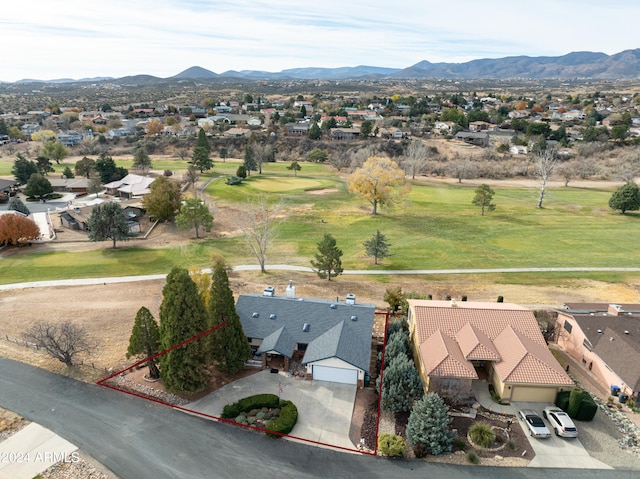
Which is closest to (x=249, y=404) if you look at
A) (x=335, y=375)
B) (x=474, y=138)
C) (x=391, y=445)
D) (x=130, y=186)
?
(x=335, y=375)

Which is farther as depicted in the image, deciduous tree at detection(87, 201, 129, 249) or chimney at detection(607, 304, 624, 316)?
deciduous tree at detection(87, 201, 129, 249)

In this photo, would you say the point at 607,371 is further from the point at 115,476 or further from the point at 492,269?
the point at 115,476

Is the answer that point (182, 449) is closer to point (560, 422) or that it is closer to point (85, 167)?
point (560, 422)

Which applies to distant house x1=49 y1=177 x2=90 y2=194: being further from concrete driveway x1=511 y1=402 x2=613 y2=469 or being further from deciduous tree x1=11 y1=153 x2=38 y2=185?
concrete driveway x1=511 y1=402 x2=613 y2=469

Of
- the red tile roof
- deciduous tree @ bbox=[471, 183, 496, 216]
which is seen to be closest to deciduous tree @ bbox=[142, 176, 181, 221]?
the red tile roof

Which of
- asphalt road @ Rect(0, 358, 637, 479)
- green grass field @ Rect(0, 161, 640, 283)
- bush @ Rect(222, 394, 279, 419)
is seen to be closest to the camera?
asphalt road @ Rect(0, 358, 637, 479)
